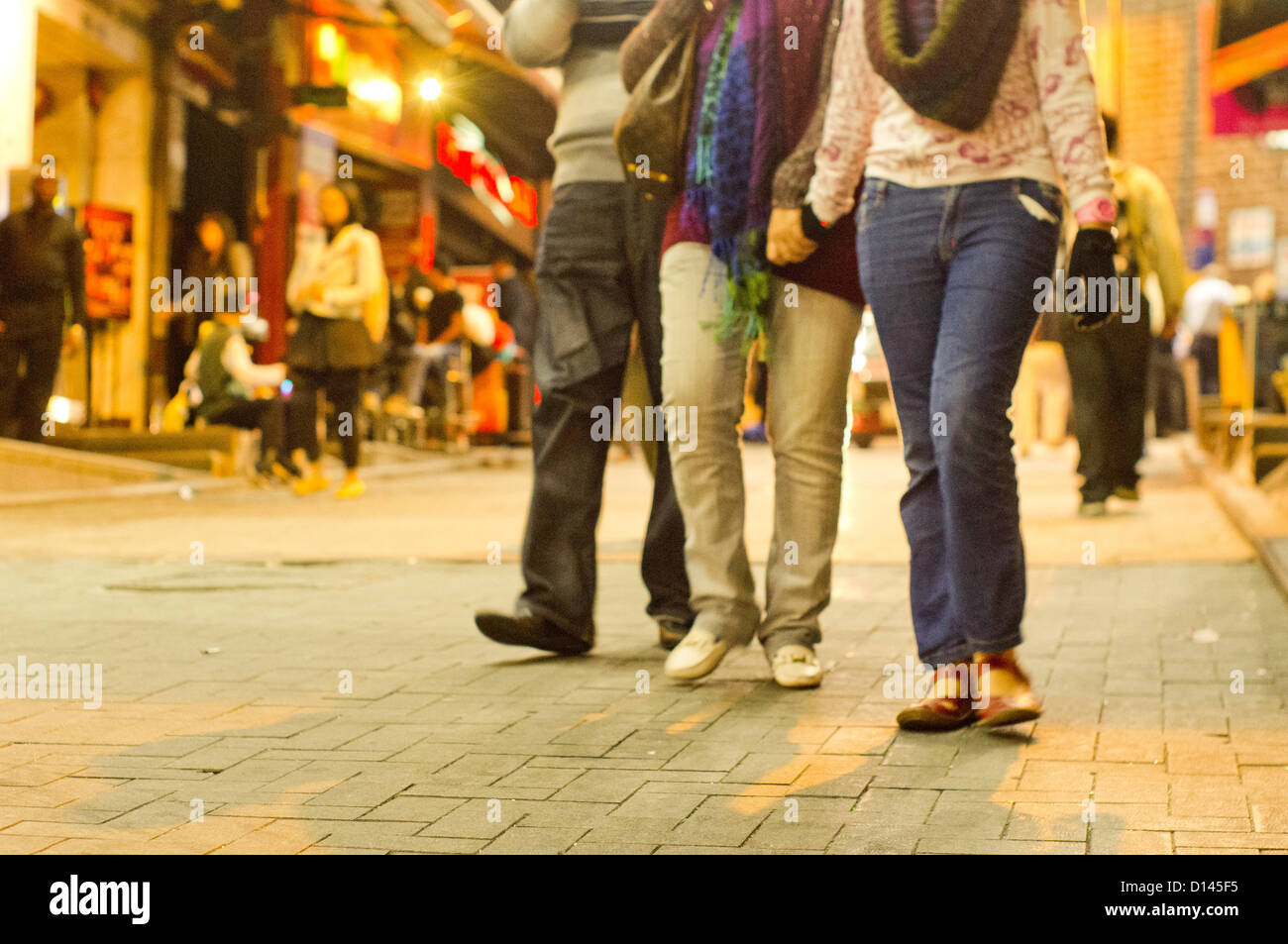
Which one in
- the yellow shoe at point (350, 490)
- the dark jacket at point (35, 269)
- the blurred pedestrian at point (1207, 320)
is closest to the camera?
the yellow shoe at point (350, 490)

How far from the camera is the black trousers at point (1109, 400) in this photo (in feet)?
30.5

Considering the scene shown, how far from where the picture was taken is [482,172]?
2767 centimetres

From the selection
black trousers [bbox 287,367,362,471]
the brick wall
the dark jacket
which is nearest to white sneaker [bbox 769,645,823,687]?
black trousers [bbox 287,367,362,471]

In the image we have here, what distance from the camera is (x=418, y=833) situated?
9.24ft

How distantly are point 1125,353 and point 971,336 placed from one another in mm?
6173

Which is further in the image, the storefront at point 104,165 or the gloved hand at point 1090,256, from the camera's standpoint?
the storefront at point 104,165

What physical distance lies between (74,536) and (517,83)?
4055mm

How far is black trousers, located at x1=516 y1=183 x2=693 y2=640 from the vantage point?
Result: 183 inches

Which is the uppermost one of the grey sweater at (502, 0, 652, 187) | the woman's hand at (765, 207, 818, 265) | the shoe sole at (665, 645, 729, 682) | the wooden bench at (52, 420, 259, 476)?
the grey sweater at (502, 0, 652, 187)

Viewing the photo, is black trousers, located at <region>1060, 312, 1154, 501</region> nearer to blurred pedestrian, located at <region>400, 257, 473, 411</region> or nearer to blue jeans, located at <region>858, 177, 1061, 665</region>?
blue jeans, located at <region>858, 177, 1061, 665</region>

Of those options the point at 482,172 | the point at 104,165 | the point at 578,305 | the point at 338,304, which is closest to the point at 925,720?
the point at 578,305

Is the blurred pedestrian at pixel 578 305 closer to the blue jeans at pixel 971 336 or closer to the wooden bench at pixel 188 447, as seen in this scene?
the blue jeans at pixel 971 336

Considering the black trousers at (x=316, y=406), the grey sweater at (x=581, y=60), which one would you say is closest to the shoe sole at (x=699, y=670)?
the grey sweater at (x=581, y=60)
